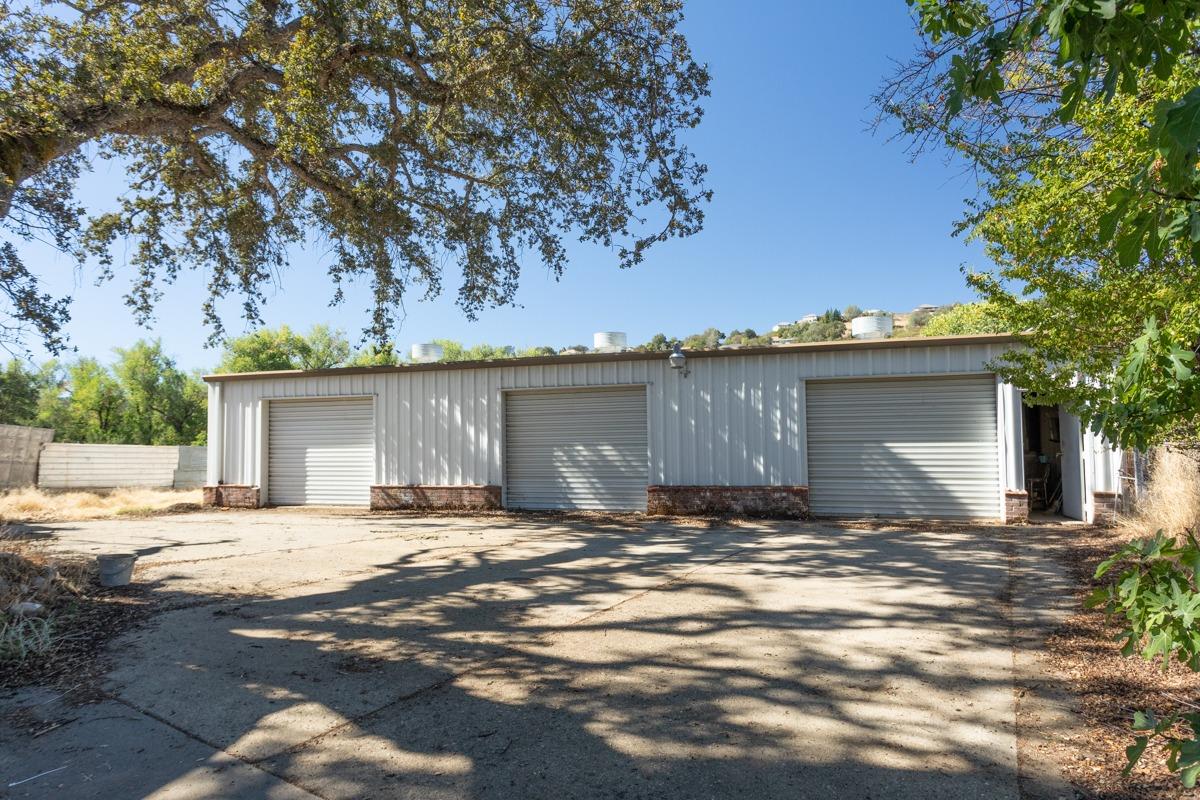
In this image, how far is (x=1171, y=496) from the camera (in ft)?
23.7

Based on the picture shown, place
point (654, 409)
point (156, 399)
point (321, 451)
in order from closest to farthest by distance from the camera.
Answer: point (654, 409)
point (321, 451)
point (156, 399)

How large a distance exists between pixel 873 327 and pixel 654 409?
16.1 feet

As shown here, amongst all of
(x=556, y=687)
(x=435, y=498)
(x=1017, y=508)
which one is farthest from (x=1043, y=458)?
(x=556, y=687)

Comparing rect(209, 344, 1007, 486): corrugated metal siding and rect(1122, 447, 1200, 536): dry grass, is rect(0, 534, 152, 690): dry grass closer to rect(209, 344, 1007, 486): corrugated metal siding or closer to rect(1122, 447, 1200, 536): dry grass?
rect(209, 344, 1007, 486): corrugated metal siding

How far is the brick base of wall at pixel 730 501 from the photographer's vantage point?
12.9 meters

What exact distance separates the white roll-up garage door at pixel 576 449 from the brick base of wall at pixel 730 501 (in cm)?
65

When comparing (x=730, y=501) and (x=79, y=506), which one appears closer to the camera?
(x=730, y=501)

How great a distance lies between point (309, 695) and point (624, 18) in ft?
30.8

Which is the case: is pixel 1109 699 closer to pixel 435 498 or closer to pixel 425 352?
pixel 435 498

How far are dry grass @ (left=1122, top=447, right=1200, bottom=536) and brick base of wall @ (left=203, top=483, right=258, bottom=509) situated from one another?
17.7 meters

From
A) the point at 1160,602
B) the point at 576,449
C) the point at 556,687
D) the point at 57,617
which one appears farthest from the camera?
the point at 576,449

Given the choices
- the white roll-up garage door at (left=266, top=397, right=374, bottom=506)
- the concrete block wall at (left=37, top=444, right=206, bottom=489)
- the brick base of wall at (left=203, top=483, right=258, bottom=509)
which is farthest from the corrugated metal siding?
the concrete block wall at (left=37, top=444, right=206, bottom=489)

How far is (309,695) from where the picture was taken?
13.0ft

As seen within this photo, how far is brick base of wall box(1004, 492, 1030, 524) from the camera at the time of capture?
38.0ft
